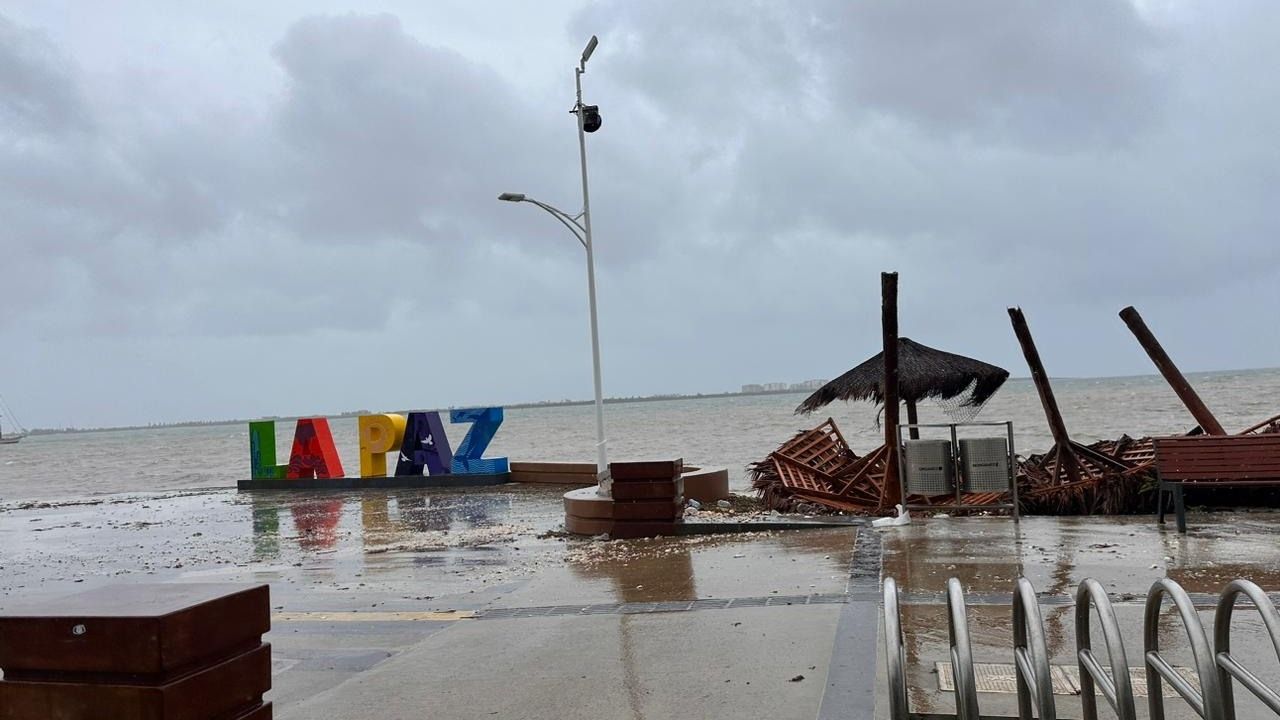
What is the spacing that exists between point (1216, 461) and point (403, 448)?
17945mm

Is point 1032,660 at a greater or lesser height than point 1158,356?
lesser

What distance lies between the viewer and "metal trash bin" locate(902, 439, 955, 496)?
38.4 feet

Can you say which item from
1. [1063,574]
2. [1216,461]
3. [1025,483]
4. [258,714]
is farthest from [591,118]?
[258,714]

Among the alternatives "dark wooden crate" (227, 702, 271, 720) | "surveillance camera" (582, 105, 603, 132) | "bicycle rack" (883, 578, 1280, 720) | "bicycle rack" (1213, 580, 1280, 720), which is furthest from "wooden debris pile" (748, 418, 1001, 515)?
"dark wooden crate" (227, 702, 271, 720)

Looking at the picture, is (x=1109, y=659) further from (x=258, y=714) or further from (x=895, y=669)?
(x=258, y=714)

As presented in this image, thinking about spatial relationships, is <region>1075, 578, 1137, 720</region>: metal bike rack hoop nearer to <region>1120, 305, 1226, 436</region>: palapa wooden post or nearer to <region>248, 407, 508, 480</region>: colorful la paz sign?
<region>1120, 305, 1226, 436</region>: palapa wooden post

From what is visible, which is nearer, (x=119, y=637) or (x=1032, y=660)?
(x=1032, y=660)

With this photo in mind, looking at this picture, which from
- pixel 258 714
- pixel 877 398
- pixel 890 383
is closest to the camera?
pixel 258 714

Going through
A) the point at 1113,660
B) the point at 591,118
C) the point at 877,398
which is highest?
the point at 591,118

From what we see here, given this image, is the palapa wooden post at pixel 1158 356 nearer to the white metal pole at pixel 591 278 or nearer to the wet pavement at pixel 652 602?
the wet pavement at pixel 652 602

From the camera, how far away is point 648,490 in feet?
35.6

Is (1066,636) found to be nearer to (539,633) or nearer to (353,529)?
(539,633)

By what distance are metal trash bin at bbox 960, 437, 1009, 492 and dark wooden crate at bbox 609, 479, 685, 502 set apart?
141 inches

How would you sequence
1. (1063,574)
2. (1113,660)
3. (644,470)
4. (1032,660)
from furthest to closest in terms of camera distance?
(644,470), (1063,574), (1032,660), (1113,660)
